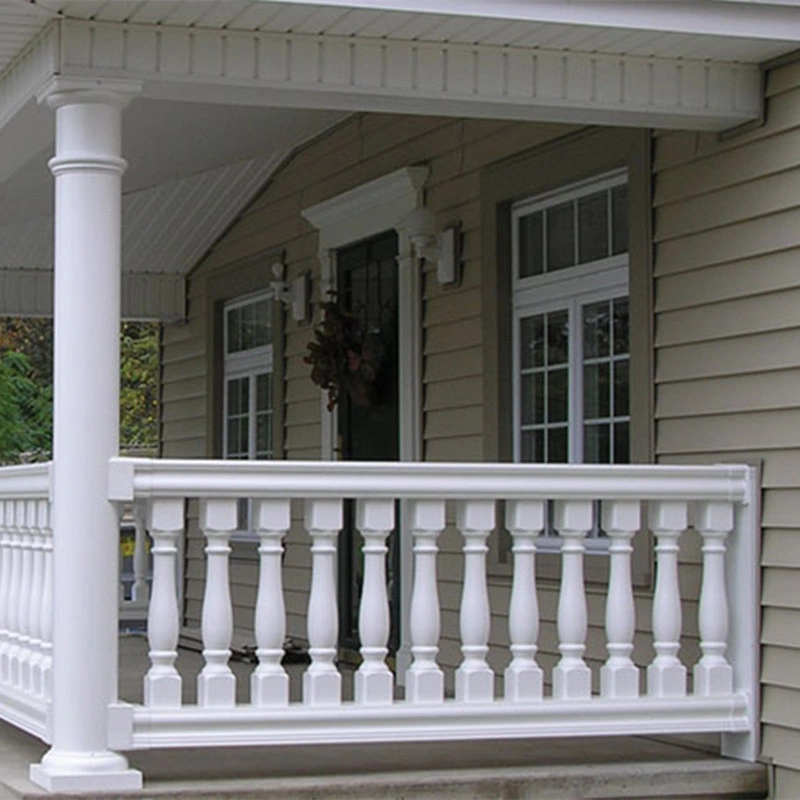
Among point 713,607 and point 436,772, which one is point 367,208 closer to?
point 713,607

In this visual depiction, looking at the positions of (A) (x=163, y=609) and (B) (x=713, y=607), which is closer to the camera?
(A) (x=163, y=609)

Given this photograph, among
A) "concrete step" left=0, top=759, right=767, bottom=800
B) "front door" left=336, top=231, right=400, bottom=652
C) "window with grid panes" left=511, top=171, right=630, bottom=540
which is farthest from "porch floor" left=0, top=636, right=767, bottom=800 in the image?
"front door" left=336, top=231, right=400, bottom=652

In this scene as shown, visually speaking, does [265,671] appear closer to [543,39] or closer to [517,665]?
[517,665]

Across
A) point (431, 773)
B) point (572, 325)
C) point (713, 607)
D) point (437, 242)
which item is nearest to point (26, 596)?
point (431, 773)

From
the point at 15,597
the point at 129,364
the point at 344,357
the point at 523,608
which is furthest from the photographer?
the point at 129,364

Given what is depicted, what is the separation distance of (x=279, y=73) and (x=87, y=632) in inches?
74.7

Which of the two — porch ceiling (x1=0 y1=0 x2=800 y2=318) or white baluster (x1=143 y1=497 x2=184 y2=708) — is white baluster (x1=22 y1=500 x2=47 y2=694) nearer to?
white baluster (x1=143 y1=497 x2=184 y2=708)

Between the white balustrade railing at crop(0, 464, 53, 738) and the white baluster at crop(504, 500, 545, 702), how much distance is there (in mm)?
1539

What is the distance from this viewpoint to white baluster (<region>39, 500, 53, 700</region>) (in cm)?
580

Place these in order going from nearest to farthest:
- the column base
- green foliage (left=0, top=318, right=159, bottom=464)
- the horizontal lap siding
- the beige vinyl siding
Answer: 1. the column base
2. the beige vinyl siding
3. the horizontal lap siding
4. green foliage (left=0, top=318, right=159, bottom=464)

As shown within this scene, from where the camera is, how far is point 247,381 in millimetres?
11445

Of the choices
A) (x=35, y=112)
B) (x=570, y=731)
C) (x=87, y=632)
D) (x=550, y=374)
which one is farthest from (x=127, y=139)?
(x=570, y=731)

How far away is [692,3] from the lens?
5715 millimetres

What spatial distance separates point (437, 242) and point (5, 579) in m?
2.78
